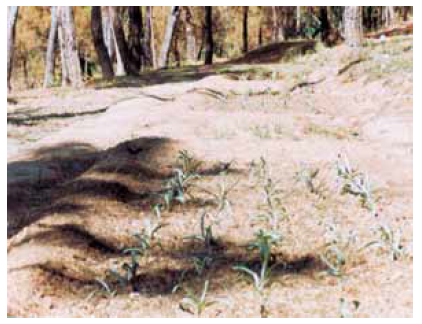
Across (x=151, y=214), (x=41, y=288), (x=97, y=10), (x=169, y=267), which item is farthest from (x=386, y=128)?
(x=97, y=10)

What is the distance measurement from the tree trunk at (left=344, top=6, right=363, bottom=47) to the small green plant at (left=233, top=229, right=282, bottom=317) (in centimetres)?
1140

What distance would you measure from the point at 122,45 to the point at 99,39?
1.46 metres

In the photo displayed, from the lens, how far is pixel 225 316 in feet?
9.00

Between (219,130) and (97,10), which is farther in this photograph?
(97,10)

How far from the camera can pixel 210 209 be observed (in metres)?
4.09

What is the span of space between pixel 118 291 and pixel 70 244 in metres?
0.52

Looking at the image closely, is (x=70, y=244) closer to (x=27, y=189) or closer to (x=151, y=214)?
(x=151, y=214)

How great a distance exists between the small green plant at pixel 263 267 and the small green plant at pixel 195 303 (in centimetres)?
20

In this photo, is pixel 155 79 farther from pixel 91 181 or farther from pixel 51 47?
pixel 91 181

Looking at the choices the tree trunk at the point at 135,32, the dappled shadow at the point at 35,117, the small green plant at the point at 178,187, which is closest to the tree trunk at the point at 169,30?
the tree trunk at the point at 135,32

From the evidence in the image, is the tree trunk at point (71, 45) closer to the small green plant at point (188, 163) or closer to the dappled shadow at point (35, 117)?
the dappled shadow at point (35, 117)

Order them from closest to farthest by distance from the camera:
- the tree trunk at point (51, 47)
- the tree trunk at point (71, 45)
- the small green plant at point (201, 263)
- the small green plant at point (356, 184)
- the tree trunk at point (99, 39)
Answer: the small green plant at point (201, 263) < the small green plant at point (356, 184) < the tree trunk at point (71, 45) < the tree trunk at point (99, 39) < the tree trunk at point (51, 47)

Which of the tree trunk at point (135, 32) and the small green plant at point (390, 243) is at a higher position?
the tree trunk at point (135, 32)

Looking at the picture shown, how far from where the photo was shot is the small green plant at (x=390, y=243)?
125 inches
